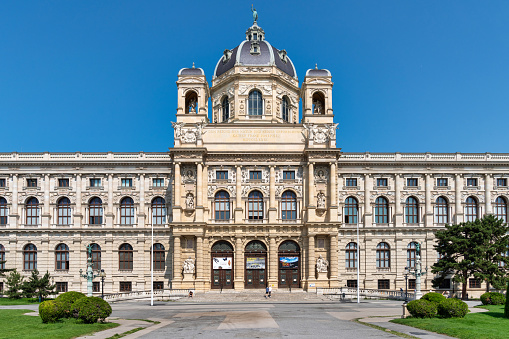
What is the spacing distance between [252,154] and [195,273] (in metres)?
17.8

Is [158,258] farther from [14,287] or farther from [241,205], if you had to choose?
[14,287]

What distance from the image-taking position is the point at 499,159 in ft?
260

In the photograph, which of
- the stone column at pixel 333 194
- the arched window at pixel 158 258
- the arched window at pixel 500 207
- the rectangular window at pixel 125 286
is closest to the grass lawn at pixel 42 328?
the rectangular window at pixel 125 286

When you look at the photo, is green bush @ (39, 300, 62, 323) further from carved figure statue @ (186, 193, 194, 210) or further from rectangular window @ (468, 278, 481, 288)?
rectangular window @ (468, 278, 481, 288)

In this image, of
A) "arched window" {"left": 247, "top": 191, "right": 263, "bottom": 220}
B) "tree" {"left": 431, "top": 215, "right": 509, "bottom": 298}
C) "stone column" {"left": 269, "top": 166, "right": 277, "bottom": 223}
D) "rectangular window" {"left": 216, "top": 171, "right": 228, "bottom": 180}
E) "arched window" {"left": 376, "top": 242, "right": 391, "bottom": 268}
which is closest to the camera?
"tree" {"left": 431, "top": 215, "right": 509, "bottom": 298}

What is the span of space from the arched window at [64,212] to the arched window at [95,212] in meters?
3.02

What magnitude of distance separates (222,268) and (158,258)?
9.93 meters

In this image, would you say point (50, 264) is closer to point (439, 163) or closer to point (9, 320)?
point (9, 320)

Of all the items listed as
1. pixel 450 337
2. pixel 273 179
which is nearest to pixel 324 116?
pixel 273 179

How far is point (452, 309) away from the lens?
126ft

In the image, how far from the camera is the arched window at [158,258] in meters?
77.2

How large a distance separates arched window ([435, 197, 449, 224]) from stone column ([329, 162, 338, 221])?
52.1 ft

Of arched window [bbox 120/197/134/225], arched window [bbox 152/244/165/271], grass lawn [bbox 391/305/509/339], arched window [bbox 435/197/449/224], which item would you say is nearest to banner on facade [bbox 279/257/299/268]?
arched window [bbox 152/244/165/271]

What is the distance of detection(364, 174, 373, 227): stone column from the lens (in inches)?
3076
